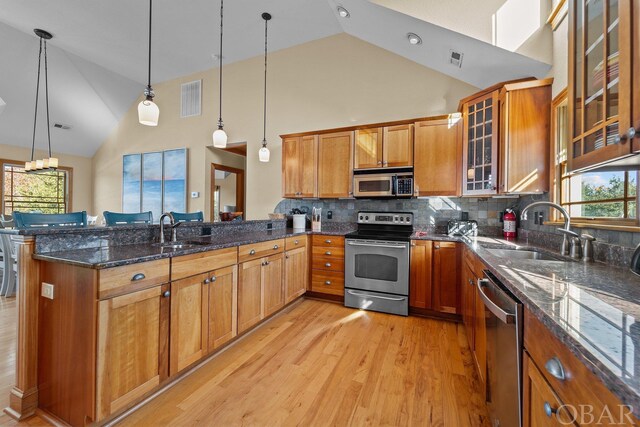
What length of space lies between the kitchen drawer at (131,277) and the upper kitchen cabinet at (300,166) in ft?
7.54

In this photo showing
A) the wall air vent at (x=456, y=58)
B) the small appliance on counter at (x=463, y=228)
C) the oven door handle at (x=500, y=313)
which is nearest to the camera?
the oven door handle at (x=500, y=313)

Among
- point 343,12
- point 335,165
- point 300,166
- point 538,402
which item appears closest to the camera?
point 538,402

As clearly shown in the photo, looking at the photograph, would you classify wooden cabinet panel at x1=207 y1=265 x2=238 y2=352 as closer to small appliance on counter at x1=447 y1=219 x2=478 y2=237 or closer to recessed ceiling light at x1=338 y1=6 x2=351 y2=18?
small appliance on counter at x1=447 y1=219 x2=478 y2=237

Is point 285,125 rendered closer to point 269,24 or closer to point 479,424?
point 269,24

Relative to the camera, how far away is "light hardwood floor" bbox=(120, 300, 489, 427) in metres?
1.49

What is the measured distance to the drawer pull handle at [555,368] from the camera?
0.66 meters

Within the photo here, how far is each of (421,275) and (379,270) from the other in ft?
1.47

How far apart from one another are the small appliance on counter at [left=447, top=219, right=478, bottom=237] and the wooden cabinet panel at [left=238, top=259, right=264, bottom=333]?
2.19 metres

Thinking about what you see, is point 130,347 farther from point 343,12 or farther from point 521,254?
point 343,12

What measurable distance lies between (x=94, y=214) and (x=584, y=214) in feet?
30.1

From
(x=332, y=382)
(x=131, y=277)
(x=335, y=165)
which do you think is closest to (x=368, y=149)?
(x=335, y=165)

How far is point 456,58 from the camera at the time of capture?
2.78m

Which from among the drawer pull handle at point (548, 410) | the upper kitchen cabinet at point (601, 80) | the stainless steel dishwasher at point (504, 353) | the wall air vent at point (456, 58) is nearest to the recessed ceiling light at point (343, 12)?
the wall air vent at point (456, 58)

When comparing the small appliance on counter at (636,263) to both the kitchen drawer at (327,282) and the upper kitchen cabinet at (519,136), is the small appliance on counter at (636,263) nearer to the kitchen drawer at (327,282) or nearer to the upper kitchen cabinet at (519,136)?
the upper kitchen cabinet at (519,136)
